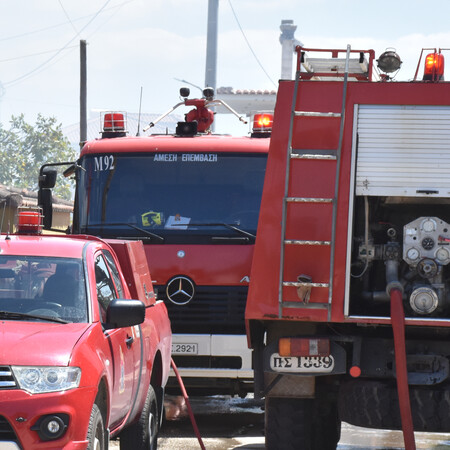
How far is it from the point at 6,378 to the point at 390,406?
2723 millimetres

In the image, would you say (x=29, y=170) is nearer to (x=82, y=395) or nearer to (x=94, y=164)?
(x=94, y=164)

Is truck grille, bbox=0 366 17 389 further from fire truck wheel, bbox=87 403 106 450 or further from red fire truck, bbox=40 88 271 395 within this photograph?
red fire truck, bbox=40 88 271 395

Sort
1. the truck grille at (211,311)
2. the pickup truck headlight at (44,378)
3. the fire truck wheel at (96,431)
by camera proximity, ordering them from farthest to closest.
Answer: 1. the truck grille at (211,311)
2. the fire truck wheel at (96,431)
3. the pickup truck headlight at (44,378)

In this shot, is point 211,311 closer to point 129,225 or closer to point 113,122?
point 129,225

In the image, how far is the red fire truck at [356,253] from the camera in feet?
22.9

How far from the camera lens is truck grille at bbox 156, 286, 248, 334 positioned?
10.2 meters

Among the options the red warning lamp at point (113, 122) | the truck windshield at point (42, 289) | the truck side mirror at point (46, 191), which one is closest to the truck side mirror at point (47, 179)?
the truck side mirror at point (46, 191)

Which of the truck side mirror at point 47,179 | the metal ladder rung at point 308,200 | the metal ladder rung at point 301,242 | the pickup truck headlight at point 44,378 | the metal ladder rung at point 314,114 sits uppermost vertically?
the metal ladder rung at point 314,114

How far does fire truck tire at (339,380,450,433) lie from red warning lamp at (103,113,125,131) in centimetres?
556

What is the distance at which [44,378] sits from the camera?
226 inches

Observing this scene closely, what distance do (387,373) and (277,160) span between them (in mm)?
1601

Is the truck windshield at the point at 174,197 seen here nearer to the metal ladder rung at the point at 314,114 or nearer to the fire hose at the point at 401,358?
the metal ladder rung at the point at 314,114

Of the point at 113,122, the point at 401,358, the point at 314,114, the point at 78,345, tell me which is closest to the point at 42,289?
the point at 78,345

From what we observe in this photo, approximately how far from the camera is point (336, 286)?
22.7 feet
